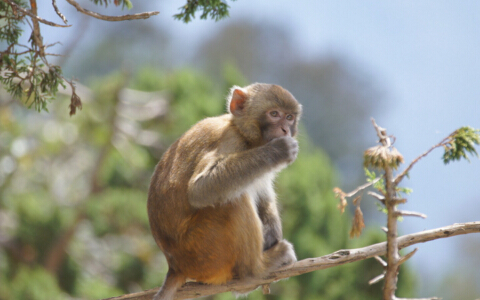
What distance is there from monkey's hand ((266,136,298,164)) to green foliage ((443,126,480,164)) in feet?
4.06

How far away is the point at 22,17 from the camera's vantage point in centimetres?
385

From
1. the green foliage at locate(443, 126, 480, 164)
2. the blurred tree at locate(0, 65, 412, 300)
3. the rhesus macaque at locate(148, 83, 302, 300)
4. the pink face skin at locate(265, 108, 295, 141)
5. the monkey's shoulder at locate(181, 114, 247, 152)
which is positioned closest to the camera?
the green foliage at locate(443, 126, 480, 164)

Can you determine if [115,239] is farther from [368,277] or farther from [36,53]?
[36,53]

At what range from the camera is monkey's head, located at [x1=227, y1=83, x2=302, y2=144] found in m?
4.48

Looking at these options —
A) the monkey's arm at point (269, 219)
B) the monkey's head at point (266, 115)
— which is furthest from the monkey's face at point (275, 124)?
the monkey's arm at point (269, 219)

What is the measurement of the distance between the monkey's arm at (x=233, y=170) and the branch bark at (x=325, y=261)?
80 centimetres

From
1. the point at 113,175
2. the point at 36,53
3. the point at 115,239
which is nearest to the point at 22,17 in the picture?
the point at 36,53

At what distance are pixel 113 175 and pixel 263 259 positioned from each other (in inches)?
333

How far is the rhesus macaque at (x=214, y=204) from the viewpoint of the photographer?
13.2 ft

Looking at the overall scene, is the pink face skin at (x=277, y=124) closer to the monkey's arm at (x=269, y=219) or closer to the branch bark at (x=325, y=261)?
the monkey's arm at (x=269, y=219)

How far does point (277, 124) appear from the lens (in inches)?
177

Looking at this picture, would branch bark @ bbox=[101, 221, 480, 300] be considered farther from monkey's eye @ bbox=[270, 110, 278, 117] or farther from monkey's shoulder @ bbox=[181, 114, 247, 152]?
monkey's eye @ bbox=[270, 110, 278, 117]

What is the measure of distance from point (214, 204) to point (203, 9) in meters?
1.82

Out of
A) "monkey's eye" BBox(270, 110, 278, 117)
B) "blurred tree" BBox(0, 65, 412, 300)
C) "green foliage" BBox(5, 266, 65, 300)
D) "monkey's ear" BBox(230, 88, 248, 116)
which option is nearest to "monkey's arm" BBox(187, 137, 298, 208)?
"monkey's eye" BBox(270, 110, 278, 117)
